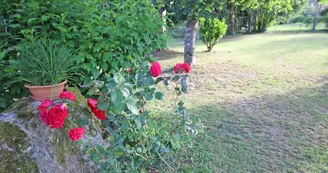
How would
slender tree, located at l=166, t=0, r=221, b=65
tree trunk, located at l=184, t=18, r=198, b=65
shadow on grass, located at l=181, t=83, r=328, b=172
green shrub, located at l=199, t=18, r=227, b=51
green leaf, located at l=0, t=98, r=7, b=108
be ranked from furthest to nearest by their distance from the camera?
green shrub, located at l=199, t=18, r=227, b=51 < tree trunk, located at l=184, t=18, r=198, b=65 < slender tree, located at l=166, t=0, r=221, b=65 < shadow on grass, located at l=181, t=83, r=328, b=172 < green leaf, located at l=0, t=98, r=7, b=108

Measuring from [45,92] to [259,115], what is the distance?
9.27 ft

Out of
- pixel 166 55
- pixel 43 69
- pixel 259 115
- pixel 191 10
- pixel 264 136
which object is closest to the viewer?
pixel 43 69

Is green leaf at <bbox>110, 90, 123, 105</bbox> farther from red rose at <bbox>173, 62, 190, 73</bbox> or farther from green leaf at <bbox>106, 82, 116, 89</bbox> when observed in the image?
red rose at <bbox>173, 62, 190, 73</bbox>

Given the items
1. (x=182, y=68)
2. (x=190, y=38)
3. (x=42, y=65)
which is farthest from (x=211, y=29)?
(x=42, y=65)

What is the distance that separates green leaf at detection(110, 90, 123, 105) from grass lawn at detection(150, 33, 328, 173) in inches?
32.3

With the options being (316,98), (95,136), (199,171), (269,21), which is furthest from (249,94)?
(269,21)

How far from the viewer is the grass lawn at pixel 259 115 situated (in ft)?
7.72

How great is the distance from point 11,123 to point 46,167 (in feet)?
1.21

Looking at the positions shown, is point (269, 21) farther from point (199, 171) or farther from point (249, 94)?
point (199, 171)

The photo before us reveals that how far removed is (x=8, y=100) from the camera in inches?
79.4

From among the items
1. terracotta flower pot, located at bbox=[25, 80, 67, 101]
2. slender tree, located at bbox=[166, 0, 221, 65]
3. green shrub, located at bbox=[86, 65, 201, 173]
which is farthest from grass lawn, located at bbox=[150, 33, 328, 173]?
terracotta flower pot, located at bbox=[25, 80, 67, 101]

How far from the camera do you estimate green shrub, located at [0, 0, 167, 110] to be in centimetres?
197

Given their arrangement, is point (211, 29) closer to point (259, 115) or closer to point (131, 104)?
point (259, 115)

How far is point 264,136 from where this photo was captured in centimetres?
283
